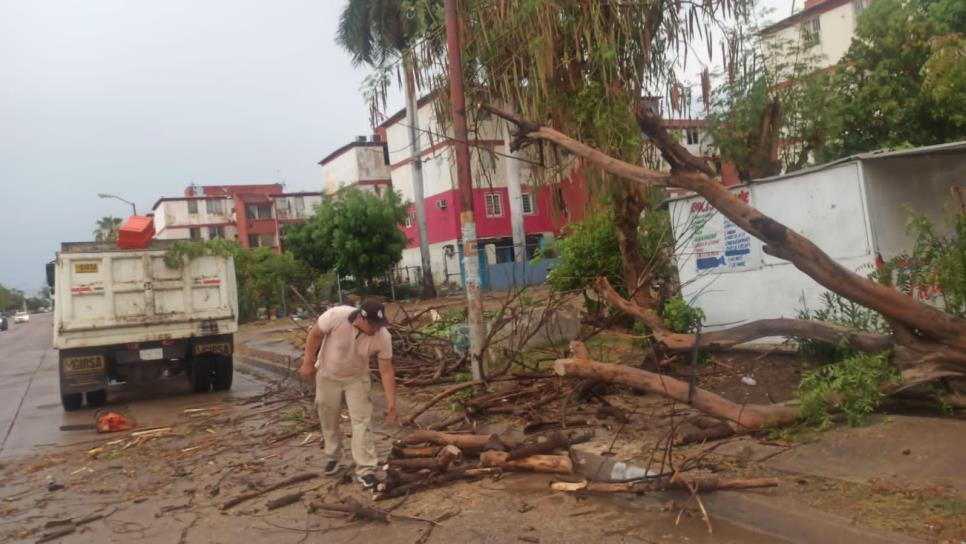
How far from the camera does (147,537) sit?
571cm

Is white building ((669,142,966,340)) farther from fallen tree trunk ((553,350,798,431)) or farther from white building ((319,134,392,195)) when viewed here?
white building ((319,134,392,195))

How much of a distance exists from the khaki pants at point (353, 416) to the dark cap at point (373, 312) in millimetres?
574

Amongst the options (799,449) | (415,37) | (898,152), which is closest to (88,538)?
(799,449)

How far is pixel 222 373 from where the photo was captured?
13.8 metres

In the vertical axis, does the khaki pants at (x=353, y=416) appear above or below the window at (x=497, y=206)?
below

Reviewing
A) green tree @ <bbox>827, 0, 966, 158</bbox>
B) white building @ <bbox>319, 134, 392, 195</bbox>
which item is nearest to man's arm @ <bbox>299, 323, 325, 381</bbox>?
green tree @ <bbox>827, 0, 966, 158</bbox>

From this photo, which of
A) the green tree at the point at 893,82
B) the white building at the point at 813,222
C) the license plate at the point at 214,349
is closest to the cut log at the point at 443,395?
the white building at the point at 813,222

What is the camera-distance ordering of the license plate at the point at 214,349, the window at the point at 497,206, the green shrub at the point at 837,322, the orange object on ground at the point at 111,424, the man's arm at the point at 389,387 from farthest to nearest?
the window at the point at 497,206
the license plate at the point at 214,349
the orange object on ground at the point at 111,424
the green shrub at the point at 837,322
the man's arm at the point at 389,387

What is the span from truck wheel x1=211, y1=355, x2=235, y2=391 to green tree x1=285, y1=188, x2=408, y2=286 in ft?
59.9

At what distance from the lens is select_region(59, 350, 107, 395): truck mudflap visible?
11961mm

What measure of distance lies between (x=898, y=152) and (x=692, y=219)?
9.21ft

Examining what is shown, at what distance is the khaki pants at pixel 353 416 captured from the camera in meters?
6.55

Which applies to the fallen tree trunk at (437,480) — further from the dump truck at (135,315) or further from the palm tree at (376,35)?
the palm tree at (376,35)

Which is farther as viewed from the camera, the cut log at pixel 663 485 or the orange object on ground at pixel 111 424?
the orange object on ground at pixel 111 424
